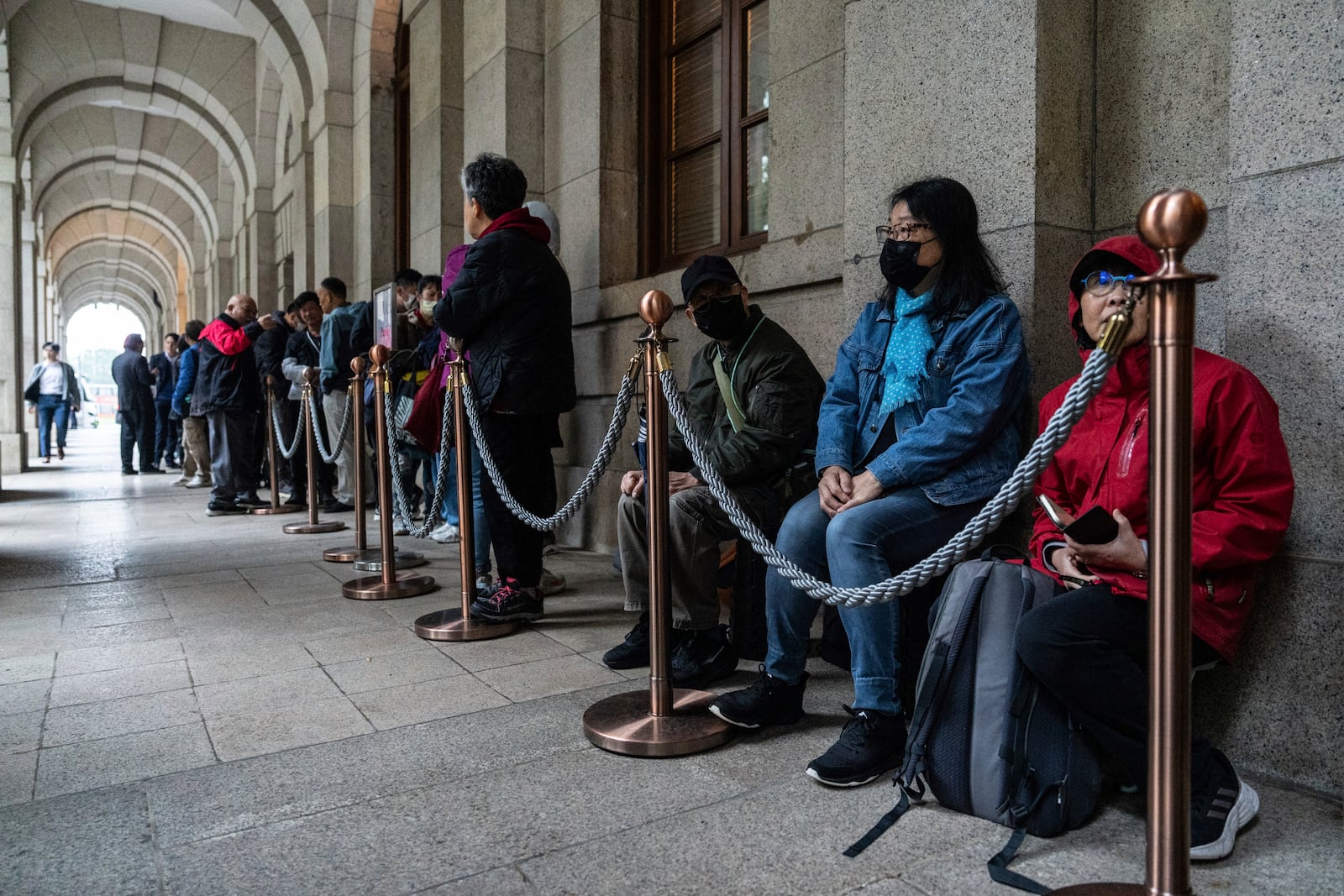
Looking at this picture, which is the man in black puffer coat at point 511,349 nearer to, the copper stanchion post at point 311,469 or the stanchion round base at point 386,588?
the stanchion round base at point 386,588

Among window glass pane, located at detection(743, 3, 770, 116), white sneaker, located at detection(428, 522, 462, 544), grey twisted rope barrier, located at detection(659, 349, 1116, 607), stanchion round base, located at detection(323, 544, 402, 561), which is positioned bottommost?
stanchion round base, located at detection(323, 544, 402, 561)

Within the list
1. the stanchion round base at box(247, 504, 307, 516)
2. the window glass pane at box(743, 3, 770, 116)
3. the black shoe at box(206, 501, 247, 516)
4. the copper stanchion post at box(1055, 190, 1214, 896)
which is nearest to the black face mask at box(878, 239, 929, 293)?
the copper stanchion post at box(1055, 190, 1214, 896)

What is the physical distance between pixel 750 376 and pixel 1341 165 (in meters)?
1.93

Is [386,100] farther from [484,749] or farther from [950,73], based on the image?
[484,749]

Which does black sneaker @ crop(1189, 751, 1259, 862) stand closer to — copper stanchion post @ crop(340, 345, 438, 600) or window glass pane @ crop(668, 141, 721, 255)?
copper stanchion post @ crop(340, 345, 438, 600)

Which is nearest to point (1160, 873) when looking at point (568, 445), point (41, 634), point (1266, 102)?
point (1266, 102)

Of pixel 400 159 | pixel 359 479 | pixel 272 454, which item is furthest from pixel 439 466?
pixel 400 159

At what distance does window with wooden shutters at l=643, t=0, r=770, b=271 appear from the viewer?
18.0 feet

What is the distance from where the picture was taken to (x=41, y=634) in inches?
171

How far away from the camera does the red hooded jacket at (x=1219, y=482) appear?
7.18 feet

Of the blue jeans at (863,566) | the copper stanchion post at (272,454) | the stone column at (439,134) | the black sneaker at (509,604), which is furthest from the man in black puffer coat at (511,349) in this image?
the copper stanchion post at (272,454)

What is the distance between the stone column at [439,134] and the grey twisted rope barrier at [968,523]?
6.21 meters

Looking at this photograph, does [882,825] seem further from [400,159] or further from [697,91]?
[400,159]

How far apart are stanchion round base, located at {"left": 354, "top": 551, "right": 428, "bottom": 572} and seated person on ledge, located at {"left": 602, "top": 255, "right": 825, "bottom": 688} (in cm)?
251
